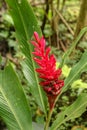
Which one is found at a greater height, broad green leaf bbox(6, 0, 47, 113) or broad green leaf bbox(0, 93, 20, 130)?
broad green leaf bbox(6, 0, 47, 113)

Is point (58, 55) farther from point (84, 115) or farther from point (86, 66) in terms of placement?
point (86, 66)

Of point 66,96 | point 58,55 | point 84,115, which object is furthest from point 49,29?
point 84,115

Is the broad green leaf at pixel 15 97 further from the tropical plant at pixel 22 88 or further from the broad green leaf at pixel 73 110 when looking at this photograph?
the broad green leaf at pixel 73 110

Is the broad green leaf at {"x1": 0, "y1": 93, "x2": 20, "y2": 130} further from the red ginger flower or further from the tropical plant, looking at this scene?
the red ginger flower

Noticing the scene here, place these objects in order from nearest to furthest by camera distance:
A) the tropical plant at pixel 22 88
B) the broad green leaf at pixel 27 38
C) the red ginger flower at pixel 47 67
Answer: the red ginger flower at pixel 47 67
the tropical plant at pixel 22 88
the broad green leaf at pixel 27 38

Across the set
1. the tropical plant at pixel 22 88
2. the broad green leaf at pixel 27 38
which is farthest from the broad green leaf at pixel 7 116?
the broad green leaf at pixel 27 38

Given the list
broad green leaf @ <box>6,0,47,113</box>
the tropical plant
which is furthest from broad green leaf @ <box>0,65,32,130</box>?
broad green leaf @ <box>6,0,47,113</box>
